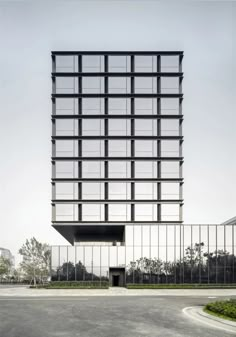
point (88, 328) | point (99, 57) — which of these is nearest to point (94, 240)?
point (99, 57)

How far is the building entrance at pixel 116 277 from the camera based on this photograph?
185 feet

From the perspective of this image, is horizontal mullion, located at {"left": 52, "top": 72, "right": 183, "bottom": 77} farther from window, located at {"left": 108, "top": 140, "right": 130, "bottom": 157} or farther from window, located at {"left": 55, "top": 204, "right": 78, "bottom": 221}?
window, located at {"left": 55, "top": 204, "right": 78, "bottom": 221}

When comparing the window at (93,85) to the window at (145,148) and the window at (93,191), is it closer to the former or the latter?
the window at (145,148)

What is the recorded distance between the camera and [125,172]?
208 ft

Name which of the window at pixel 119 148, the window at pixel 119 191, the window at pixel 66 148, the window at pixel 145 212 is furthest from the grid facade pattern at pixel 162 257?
the window at pixel 66 148

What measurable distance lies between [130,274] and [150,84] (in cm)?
3472

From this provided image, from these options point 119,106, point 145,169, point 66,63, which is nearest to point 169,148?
point 145,169

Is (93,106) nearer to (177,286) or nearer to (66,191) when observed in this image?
(66,191)

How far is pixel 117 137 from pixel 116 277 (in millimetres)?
24220

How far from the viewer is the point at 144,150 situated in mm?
64062

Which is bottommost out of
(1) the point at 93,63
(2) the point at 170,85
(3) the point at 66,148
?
(3) the point at 66,148

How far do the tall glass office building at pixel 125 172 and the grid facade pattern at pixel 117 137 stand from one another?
0.18m

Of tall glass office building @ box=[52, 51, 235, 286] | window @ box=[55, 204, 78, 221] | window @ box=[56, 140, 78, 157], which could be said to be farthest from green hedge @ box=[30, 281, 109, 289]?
window @ box=[56, 140, 78, 157]

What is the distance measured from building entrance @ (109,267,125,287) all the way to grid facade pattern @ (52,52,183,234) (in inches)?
328
